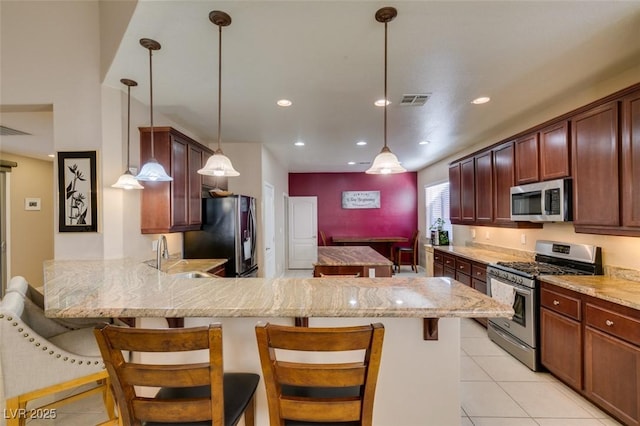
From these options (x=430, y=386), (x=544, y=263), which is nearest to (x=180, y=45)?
(x=430, y=386)

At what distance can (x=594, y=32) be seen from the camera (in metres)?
1.93

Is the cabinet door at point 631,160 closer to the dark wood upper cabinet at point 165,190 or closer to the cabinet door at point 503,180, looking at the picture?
the cabinet door at point 503,180

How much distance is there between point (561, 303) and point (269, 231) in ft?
13.6

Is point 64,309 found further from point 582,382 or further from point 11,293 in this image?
point 582,382

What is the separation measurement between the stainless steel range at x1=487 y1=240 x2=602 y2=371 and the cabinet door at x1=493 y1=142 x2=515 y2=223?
1.90 ft

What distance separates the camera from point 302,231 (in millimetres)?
7805

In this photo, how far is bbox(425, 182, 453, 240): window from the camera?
6.18 m

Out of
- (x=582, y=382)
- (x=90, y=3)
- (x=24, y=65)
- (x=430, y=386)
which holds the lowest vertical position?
(x=582, y=382)

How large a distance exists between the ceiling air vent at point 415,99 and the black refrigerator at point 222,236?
2.25m

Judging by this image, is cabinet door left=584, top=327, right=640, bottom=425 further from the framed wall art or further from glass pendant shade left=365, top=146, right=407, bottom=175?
the framed wall art

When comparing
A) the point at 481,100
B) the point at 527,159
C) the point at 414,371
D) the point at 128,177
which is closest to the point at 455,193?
the point at 527,159

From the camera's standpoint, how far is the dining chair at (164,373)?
1006 millimetres

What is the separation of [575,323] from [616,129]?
150 cm

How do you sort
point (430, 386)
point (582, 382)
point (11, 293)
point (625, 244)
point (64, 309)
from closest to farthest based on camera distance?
point (64, 309)
point (430, 386)
point (11, 293)
point (582, 382)
point (625, 244)
